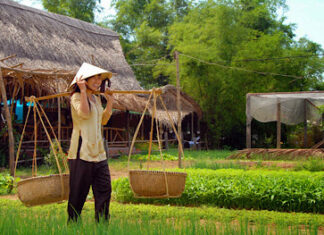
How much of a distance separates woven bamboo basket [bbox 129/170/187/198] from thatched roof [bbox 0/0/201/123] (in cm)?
472

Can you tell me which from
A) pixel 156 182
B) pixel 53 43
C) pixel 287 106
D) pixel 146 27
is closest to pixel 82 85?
pixel 156 182

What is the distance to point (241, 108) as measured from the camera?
16.6 metres

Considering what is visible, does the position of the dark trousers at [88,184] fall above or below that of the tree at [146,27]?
below

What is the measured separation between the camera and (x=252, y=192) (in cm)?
523

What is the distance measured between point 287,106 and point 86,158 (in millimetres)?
11631

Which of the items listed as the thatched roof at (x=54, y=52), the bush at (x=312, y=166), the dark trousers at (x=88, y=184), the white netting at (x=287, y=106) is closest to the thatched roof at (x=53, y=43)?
the thatched roof at (x=54, y=52)

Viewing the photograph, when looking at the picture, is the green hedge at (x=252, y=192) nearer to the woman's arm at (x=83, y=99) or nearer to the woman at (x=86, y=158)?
the woman at (x=86, y=158)

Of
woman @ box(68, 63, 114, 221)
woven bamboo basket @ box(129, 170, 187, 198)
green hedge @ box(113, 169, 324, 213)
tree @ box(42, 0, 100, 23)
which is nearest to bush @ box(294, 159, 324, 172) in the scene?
green hedge @ box(113, 169, 324, 213)

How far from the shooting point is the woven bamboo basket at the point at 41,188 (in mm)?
3938

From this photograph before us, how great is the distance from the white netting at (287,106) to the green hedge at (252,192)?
23.7 ft

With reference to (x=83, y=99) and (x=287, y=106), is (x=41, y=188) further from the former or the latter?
(x=287, y=106)

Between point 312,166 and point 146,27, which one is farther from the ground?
point 146,27

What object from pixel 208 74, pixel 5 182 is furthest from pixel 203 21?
pixel 5 182

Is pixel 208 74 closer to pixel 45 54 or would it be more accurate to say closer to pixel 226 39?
pixel 226 39
